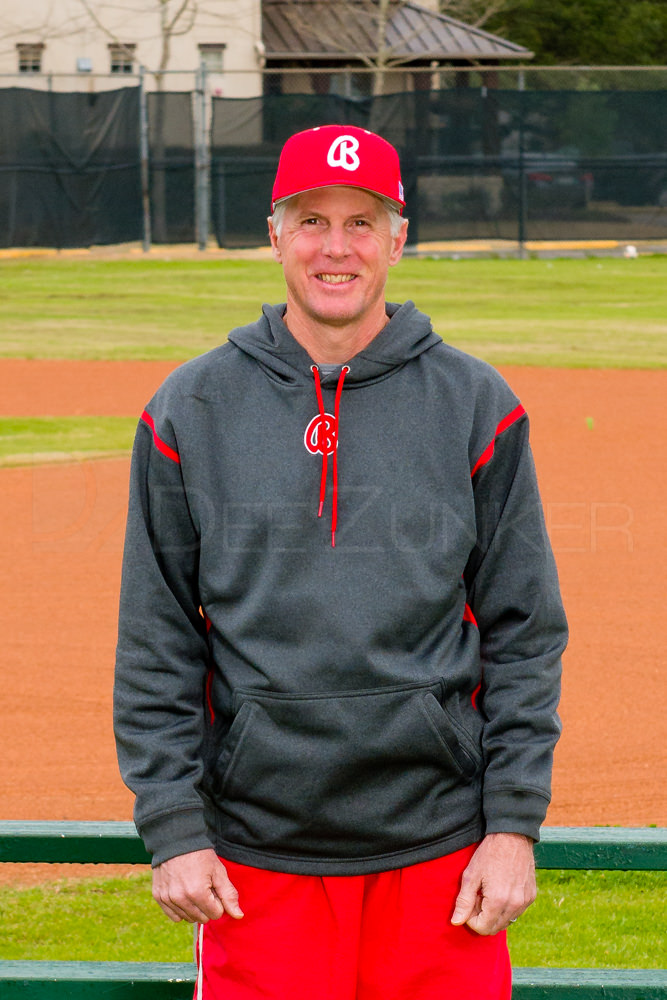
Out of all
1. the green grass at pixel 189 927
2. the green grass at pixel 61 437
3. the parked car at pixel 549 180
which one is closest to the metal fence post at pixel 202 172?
the parked car at pixel 549 180

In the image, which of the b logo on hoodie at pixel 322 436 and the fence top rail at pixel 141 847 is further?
the fence top rail at pixel 141 847

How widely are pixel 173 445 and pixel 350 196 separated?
1.85 ft

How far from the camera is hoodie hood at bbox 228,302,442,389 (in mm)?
2379

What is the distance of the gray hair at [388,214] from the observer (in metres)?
2.48

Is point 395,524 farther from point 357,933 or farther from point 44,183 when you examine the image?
point 44,183

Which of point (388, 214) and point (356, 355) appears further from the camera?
point (388, 214)

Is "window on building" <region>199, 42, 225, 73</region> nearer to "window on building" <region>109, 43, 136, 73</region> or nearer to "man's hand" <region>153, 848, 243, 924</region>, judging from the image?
"window on building" <region>109, 43, 136, 73</region>

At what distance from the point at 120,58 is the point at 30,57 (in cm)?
234

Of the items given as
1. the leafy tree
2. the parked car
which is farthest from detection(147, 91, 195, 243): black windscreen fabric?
the leafy tree

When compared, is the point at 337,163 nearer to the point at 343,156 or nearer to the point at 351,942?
the point at 343,156

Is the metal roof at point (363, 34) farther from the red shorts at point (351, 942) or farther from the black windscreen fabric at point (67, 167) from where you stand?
the red shorts at point (351, 942)

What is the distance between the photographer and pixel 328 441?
7.66 feet

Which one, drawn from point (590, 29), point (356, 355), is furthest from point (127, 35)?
point (356, 355)

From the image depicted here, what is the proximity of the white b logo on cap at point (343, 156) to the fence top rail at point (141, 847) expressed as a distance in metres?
1.29
